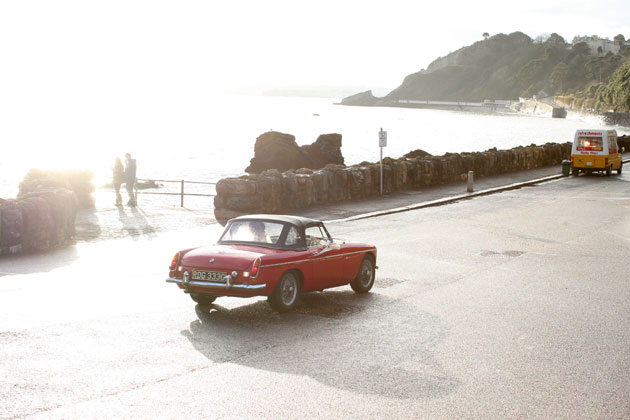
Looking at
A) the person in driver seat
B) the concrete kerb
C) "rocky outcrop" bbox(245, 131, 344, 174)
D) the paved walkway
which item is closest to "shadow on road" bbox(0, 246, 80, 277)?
the paved walkway

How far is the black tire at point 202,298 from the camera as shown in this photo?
38.0ft

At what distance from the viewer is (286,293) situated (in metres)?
11.4

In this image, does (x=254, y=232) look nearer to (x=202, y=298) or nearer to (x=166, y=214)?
(x=202, y=298)

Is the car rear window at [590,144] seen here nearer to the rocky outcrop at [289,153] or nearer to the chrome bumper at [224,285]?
the chrome bumper at [224,285]

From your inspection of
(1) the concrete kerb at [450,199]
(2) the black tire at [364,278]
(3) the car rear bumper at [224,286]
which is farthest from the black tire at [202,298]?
(1) the concrete kerb at [450,199]

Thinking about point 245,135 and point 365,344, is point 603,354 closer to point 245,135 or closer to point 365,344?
point 365,344

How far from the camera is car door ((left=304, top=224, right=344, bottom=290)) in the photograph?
39.1 ft

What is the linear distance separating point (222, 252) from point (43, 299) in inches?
124

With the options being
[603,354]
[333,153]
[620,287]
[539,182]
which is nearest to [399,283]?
[620,287]

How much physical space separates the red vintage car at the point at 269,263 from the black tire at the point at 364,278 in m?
0.05

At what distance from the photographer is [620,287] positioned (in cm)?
1421

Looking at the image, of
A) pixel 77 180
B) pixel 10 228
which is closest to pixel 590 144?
pixel 77 180

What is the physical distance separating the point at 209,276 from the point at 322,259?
1.94 meters

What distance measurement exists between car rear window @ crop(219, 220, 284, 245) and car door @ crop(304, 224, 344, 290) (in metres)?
0.50
